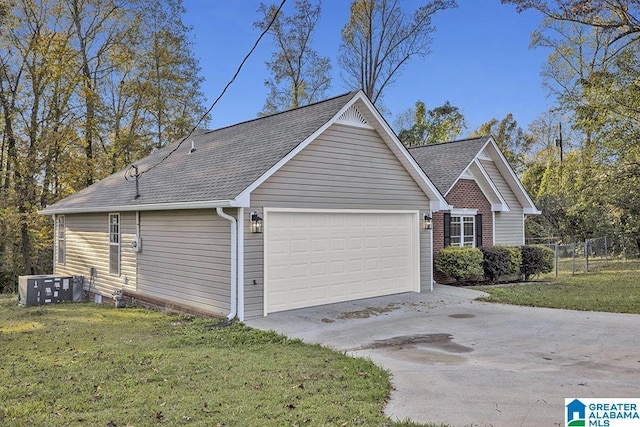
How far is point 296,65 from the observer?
95.6 ft

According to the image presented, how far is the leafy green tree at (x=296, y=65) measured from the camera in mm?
28281

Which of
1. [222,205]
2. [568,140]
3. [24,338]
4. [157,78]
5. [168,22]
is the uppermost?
[168,22]

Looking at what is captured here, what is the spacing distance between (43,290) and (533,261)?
15.5 meters

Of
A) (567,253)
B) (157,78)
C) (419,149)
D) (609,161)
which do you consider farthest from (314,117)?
(567,253)

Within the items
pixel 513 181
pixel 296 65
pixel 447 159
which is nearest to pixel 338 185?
pixel 447 159

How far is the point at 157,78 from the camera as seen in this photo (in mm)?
25641

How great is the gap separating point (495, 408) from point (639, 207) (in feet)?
72.3

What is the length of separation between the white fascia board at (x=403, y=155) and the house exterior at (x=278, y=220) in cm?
3

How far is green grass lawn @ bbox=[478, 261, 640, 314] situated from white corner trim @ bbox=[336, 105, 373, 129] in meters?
5.11

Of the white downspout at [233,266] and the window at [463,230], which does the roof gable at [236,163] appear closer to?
the white downspout at [233,266]

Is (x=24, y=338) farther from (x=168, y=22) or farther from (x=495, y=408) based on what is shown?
(x=168, y=22)

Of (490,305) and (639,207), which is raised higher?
(639,207)

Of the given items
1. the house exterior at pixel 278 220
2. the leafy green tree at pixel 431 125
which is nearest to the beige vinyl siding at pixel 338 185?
the house exterior at pixel 278 220

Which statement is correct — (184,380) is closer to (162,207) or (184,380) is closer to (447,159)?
(162,207)
